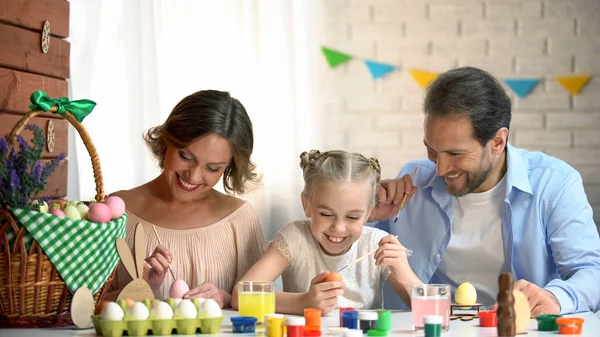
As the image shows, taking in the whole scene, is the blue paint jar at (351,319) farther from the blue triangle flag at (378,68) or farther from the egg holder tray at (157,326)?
the blue triangle flag at (378,68)

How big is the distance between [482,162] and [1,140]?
1432 millimetres

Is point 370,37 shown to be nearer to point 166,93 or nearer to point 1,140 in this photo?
point 166,93

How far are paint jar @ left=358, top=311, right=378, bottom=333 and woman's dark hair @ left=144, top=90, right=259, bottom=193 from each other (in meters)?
0.90

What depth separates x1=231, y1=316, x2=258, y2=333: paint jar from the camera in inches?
73.4

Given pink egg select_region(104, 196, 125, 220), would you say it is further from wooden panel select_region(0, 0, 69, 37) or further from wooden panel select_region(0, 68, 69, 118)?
wooden panel select_region(0, 0, 69, 37)

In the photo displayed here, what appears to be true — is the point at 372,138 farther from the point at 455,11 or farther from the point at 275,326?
the point at 275,326

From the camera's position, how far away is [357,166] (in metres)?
2.45

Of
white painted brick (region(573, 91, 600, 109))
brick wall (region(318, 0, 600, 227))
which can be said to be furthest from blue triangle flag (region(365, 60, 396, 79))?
white painted brick (region(573, 91, 600, 109))

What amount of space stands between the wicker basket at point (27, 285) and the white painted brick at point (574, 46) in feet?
8.95

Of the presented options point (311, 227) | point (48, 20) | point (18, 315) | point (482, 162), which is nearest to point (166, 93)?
point (48, 20)

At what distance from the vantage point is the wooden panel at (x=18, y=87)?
252 centimetres

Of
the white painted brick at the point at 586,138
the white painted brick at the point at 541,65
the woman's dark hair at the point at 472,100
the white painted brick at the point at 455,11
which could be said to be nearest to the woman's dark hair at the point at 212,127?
the woman's dark hair at the point at 472,100

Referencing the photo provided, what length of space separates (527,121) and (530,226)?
1424mm

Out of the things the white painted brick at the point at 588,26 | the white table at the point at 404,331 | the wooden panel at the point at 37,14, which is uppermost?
the white painted brick at the point at 588,26
